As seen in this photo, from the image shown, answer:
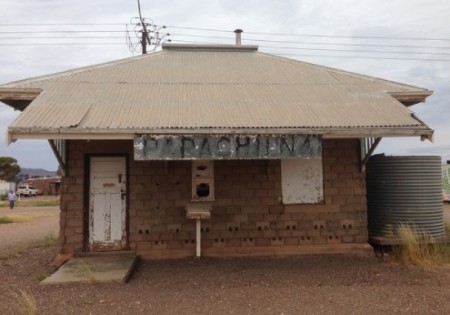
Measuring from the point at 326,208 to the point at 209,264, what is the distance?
267 cm

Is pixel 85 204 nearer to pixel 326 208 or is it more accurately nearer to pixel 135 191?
pixel 135 191

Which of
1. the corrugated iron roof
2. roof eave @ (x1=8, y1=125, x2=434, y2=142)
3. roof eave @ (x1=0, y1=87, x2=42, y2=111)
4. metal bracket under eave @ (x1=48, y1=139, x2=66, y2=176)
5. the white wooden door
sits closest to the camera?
roof eave @ (x1=8, y1=125, x2=434, y2=142)

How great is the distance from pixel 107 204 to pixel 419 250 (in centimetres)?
624

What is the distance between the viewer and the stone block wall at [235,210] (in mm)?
9016

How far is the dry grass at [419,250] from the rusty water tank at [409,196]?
0.27 meters

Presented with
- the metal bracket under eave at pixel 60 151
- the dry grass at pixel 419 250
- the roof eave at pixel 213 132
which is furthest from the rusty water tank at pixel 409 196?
the metal bracket under eave at pixel 60 151

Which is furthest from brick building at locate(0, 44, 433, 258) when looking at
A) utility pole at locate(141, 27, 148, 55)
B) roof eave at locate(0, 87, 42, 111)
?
utility pole at locate(141, 27, 148, 55)

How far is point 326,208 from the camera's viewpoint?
9.36m

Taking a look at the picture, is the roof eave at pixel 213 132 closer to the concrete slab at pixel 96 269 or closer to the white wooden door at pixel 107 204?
the white wooden door at pixel 107 204

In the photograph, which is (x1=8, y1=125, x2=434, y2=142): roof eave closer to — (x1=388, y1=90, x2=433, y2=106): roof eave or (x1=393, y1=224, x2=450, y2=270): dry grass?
(x1=388, y1=90, x2=433, y2=106): roof eave

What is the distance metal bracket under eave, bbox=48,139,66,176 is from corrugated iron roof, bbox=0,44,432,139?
806mm

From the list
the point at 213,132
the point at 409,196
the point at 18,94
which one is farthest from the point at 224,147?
the point at 409,196

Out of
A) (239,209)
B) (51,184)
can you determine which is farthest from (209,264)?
(51,184)

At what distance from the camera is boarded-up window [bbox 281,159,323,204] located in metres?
9.35
